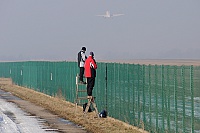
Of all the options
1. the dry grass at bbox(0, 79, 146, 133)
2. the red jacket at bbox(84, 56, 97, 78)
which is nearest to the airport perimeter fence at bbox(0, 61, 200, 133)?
the dry grass at bbox(0, 79, 146, 133)

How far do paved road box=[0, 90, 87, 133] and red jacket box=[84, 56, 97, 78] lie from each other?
200 cm

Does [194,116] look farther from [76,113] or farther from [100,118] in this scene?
[76,113]

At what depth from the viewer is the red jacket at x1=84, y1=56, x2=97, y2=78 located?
23234 millimetres

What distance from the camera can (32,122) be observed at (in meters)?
22.0

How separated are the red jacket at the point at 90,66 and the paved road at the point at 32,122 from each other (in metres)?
2.00

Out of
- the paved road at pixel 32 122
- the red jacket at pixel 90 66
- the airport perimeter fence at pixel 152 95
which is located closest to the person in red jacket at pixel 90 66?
the red jacket at pixel 90 66

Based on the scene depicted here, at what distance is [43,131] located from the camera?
19.2 meters

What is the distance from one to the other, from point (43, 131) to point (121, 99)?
4196mm

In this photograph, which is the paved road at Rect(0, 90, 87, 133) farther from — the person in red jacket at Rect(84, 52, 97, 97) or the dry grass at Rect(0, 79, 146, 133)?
the person in red jacket at Rect(84, 52, 97, 97)

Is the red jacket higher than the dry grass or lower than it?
higher

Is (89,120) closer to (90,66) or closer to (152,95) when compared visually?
(90,66)

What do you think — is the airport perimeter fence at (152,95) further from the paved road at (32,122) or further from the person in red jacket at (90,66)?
the paved road at (32,122)

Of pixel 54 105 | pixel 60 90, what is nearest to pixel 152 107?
pixel 54 105

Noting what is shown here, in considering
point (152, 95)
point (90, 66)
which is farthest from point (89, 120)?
point (152, 95)
